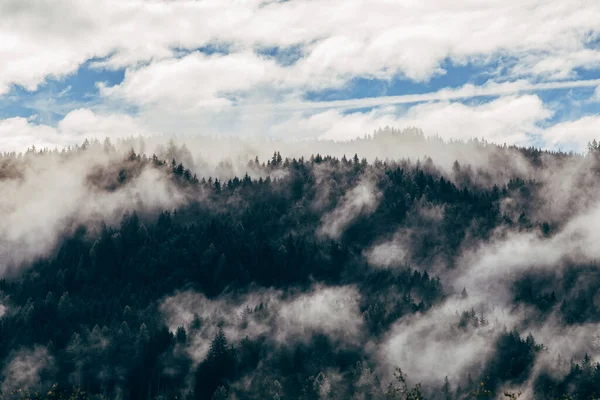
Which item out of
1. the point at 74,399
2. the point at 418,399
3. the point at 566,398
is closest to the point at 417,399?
the point at 418,399

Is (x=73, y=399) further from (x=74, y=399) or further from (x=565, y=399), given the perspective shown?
(x=565, y=399)

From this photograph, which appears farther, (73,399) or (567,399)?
(73,399)

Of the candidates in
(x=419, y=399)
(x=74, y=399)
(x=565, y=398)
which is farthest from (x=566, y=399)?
(x=74, y=399)

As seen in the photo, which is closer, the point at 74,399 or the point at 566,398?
the point at 566,398

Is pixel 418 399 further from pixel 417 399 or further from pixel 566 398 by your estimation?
pixel 566 398

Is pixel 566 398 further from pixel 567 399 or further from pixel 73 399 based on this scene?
pixel 73 399

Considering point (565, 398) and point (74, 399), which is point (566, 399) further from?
point (74, 399)

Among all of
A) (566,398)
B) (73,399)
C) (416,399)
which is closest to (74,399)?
(73,399)
